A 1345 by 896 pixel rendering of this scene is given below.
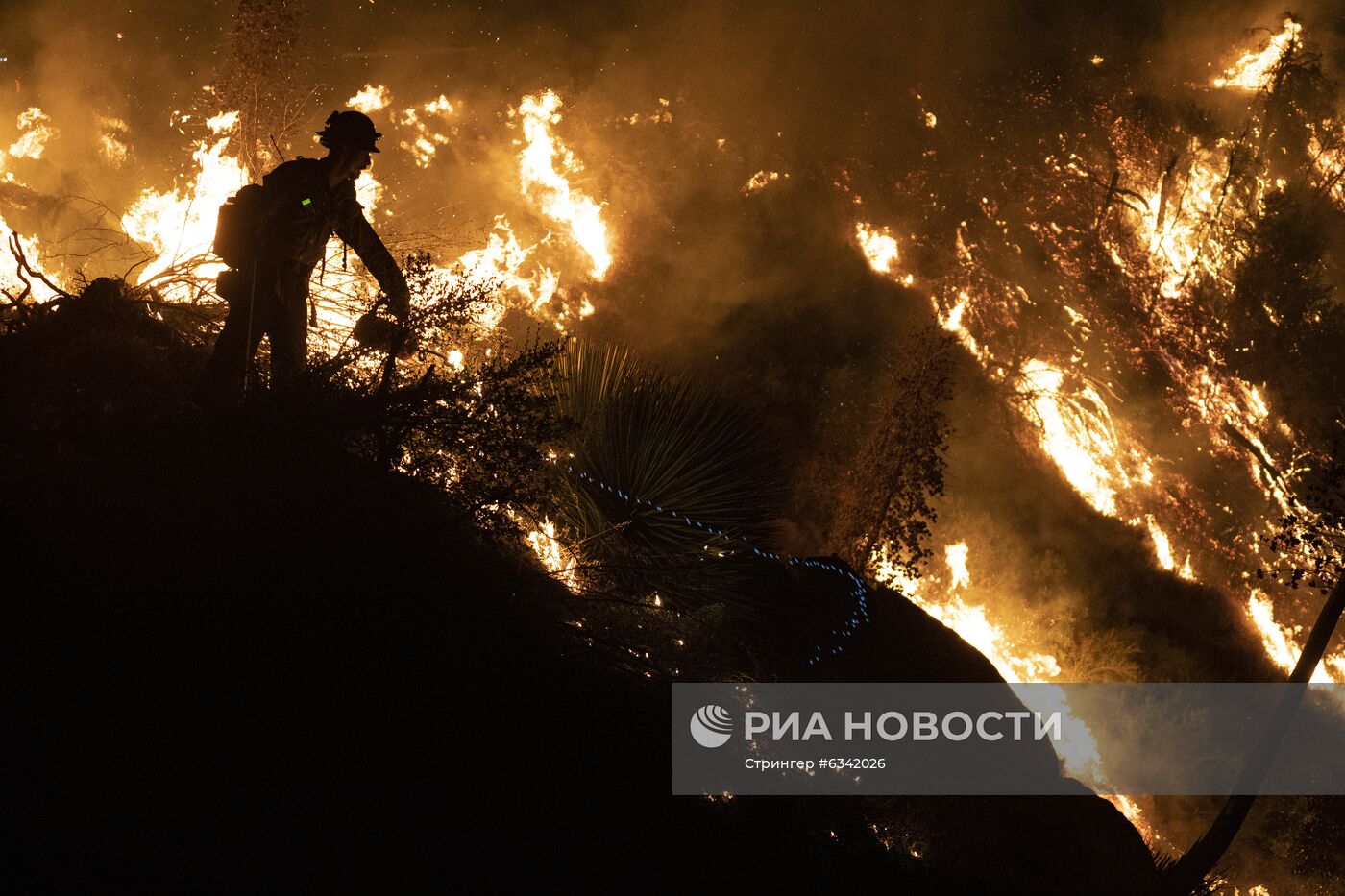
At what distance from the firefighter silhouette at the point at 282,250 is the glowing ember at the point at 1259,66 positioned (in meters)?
17.8

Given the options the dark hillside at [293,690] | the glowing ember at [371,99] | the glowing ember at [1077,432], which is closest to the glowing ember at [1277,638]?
the glowing ember at [1077,432]

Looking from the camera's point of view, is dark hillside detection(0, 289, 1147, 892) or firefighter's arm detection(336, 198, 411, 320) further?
firefighter's arm detection(336, 198, 411, 320)

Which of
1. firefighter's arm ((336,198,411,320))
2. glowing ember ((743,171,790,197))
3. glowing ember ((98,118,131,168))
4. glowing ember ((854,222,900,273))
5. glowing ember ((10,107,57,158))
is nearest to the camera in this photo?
firefighter's arm ((336,198,411,320))

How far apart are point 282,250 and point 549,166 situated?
9.41m

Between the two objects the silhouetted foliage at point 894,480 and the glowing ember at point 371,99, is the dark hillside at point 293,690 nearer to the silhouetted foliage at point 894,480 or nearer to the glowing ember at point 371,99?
the silhouetted foliage at point 894,480

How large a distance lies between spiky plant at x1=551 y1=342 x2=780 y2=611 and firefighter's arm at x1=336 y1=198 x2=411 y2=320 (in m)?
1.42

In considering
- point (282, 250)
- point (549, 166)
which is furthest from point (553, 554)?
point (549, 166)

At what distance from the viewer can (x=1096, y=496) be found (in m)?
18.0

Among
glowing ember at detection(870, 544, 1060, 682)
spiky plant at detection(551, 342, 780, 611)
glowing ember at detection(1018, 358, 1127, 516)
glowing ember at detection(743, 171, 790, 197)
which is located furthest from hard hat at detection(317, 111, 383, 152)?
glowing ember at detection(1018, 358, 1127, 516)

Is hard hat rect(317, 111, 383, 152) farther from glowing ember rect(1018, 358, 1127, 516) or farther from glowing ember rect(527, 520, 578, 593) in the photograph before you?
glowing ember rect(1018, 358, 1127, 516)

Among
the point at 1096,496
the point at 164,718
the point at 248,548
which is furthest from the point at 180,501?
the point at 1096,496

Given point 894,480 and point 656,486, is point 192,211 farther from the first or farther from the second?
point 894,480

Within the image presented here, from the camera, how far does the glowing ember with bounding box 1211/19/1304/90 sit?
1723 centimetres

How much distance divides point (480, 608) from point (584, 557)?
1549 millimetres
